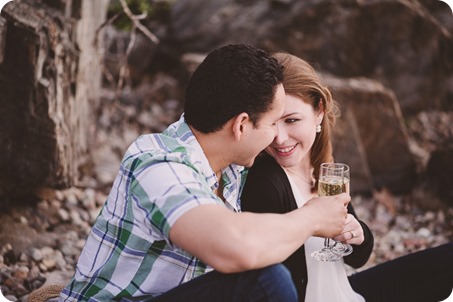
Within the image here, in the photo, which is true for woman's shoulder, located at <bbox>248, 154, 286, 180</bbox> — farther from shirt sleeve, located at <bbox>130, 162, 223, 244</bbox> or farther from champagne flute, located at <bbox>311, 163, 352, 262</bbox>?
shirt sleeve, located at <bbox>130, 162, 223, 244</bbox>

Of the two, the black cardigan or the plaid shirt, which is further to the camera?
the black cardigan

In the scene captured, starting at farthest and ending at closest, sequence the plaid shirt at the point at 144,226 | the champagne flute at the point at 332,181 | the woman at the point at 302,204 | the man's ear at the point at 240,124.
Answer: the woman at the point at 302,204 → the champagne flute at the point at 332,181 → the man's ear at the point at 240,124 → the plaid shirt at the point at 144,226

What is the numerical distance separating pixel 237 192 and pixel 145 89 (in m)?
4.81

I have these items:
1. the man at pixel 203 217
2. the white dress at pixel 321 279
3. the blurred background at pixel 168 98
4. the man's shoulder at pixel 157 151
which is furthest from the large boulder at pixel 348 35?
the man's shoulder at pixel 157 151

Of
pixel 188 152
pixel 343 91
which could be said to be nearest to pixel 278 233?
pixel 188 152

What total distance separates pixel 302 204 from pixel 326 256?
1.07ft

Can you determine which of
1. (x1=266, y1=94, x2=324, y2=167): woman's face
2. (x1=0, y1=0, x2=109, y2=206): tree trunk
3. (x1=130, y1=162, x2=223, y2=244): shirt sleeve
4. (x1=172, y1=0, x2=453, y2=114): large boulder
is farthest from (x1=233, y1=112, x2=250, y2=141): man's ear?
(x1=172, y1=0, x2=453, y2=114): large boulder

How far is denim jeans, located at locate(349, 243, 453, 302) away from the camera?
3.48 meters

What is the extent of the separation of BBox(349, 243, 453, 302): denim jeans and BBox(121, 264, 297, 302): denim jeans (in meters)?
1.18

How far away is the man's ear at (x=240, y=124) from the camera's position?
279 cm

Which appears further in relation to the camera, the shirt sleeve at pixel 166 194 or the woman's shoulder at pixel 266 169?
the woman's shoulder at pixel 266 169

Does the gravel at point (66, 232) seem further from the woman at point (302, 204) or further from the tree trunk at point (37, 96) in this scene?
the woman at point (302, 204)

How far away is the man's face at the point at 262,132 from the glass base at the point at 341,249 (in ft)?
2.37

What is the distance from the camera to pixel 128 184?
2602mm
